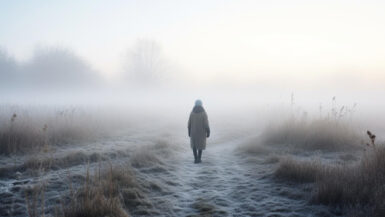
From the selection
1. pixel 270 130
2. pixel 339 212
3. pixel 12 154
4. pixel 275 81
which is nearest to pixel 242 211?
pixel 339 212

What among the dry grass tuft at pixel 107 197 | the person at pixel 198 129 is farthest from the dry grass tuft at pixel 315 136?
the dry grass tuft at pixel 107 197

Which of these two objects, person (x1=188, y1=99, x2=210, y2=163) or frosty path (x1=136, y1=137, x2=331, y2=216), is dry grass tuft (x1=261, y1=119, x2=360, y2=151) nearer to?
frosty path (x1=136, y1=137, x2=331, y2=216)

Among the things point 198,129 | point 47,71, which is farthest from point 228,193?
point 47,71

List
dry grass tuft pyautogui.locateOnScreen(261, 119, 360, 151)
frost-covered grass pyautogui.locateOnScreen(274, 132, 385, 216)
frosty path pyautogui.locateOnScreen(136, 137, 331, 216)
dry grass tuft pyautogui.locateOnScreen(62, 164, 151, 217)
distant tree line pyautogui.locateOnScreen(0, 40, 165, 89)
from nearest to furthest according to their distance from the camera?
dry grass tuft pyautogui.locateOnScreen(62, 164, 151, 217), frost-covered grass pyautogui.locateOnScreen(274, 132, 385, 216), frosty path pyautogui.locateOnScreen(136, 137, 331, 216), dry grass tuft pyautogui.locateOnScreen(261, 119, 360, 151), distant tree line pyautogui.locateOnScreen(0, 40, 165, 89)

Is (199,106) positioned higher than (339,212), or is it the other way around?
(199,106)

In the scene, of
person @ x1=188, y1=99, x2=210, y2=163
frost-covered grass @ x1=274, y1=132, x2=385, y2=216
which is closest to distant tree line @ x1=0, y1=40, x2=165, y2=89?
person @ x1=188, y1=99, x2=210, y2=163

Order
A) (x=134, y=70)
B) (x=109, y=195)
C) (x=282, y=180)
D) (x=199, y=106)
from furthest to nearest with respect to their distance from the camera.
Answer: (x=134, y=70), (x=199, y=106), (x=282, y=180), (x=109, y=195)

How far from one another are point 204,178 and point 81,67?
42.2m

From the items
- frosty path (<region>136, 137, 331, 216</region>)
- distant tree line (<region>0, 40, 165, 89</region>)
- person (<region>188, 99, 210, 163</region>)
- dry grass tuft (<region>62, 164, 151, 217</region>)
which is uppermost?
distant tree line (<region>0, 40, 165, 89</region>)

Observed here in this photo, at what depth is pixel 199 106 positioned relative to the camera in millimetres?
9070

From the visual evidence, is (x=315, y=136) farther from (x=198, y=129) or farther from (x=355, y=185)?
(x=355, y=185)

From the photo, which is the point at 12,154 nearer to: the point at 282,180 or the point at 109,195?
the point at 109,195

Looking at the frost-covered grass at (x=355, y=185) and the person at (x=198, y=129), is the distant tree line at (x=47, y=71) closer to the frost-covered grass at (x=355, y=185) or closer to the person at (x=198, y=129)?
the person at (x=198, y=129)

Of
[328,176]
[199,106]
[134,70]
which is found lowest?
[328,176]
